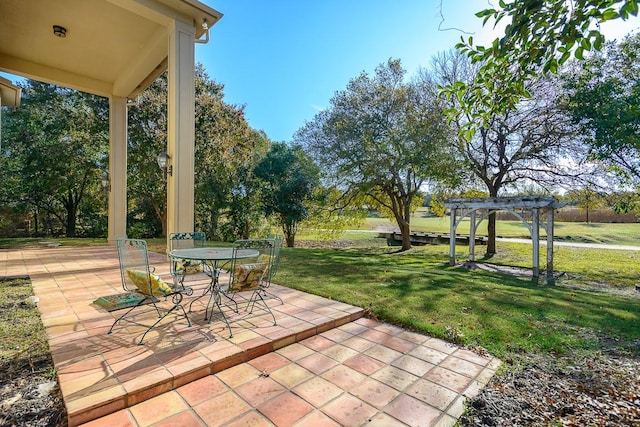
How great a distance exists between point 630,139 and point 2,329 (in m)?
10.3

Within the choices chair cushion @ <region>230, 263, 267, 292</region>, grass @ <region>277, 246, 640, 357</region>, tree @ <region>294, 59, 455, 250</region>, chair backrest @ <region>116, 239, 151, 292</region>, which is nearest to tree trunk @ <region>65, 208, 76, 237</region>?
tree @ <region>294, 59, 455, 250</region>

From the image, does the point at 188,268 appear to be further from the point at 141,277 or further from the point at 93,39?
the point at 93,39

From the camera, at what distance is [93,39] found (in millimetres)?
5977

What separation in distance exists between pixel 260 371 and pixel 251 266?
3.23 ft

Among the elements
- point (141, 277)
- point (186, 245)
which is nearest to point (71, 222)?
point (186, 245)

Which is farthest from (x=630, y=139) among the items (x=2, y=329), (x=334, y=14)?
(x=2, y=329)

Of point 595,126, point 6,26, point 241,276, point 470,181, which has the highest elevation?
point 6,26

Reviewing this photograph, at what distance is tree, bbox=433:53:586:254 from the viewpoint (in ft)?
32.6

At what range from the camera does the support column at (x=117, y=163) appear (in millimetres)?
8625

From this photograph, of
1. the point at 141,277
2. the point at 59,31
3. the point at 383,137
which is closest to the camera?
the point at 141,277

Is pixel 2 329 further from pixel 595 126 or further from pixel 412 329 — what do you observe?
pixel 595 126

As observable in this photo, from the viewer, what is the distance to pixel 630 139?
6.42m

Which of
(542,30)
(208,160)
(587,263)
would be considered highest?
(208,160)

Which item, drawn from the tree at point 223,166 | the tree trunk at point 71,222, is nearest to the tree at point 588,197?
the tree at point 223,166
